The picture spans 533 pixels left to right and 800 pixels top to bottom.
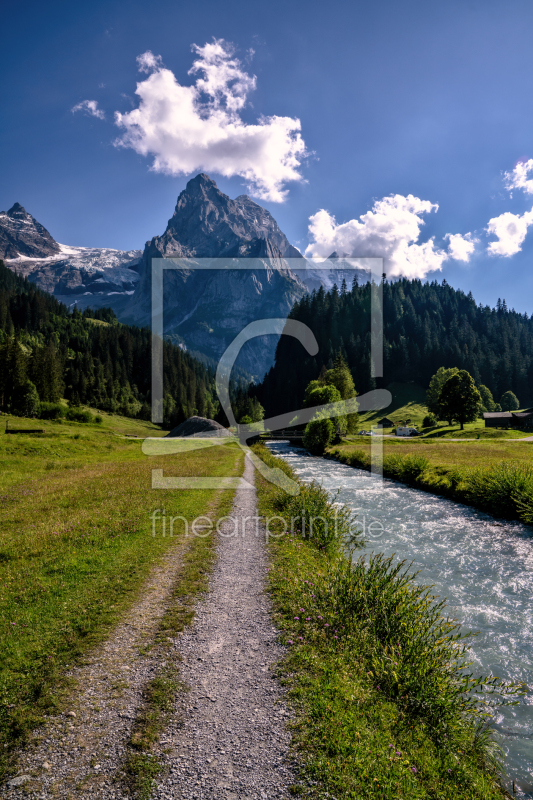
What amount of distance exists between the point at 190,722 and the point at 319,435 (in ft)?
205

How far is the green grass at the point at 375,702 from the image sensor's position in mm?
5242

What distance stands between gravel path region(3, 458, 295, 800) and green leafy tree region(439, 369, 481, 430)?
9102 cm

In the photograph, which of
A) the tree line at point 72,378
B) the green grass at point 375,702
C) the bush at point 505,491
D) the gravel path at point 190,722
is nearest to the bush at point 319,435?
the bush at point 505,491

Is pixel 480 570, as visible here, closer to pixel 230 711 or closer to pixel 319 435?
pixel 230 711

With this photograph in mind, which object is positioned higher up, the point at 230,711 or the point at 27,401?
the point at 27,401

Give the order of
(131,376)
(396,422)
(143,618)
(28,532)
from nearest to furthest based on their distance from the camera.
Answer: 1. (143,618)
2. (28,532)
3. (396,422)
4. (131,376)

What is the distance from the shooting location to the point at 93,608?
9531 millimetres

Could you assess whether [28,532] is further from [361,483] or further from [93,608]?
[361,483]

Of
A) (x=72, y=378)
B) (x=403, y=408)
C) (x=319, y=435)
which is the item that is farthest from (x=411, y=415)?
(x=72, y=378)

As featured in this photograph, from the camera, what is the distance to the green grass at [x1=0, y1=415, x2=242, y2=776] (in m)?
6.75

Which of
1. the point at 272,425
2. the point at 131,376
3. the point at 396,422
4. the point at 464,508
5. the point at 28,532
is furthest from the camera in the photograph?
the point at 131,376

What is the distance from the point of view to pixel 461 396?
288ft

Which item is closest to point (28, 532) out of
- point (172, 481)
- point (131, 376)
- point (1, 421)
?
point (172, 481)

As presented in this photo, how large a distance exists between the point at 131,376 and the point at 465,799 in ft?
670
